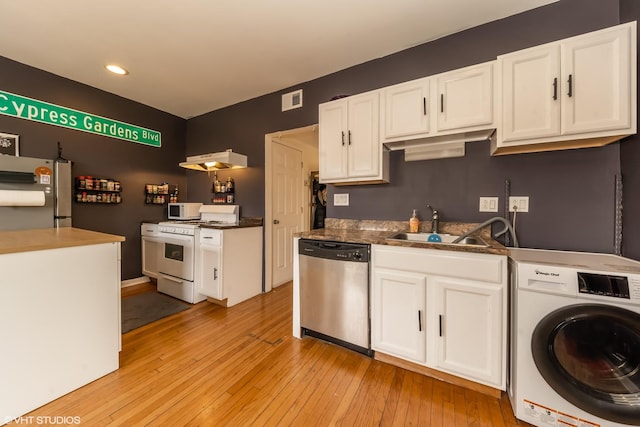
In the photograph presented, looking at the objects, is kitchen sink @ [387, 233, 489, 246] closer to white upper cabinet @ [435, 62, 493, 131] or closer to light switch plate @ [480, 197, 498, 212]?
light switch plate @ [480, 197, 498, 212]

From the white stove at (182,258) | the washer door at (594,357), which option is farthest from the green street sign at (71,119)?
the washer door at (594,357)

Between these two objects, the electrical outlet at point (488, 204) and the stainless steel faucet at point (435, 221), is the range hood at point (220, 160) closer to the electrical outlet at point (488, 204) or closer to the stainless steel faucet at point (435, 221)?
the stainless steel faucet at point (435, 221)

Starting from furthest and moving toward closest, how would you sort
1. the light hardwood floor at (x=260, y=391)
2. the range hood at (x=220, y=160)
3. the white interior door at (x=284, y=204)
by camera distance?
the white interior door at (x=284, y=204) → the range hood at (x=220, y=160) → the light hardwood floor at (x=260, y=391)

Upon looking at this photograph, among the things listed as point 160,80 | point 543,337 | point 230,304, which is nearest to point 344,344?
point 543,337

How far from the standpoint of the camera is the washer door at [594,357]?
1095mm

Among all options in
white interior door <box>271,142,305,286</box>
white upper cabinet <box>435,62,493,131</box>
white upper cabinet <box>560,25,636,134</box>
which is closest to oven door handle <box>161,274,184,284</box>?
white interior door <box>271,142,305,286</box>

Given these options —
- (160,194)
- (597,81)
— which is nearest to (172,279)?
(160,194)

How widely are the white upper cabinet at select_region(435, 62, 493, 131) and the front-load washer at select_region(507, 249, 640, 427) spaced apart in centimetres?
100

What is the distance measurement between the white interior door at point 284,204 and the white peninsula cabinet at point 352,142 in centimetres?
123

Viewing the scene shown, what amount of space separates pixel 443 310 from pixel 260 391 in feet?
4.09

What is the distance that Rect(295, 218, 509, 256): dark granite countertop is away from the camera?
1.49 metres

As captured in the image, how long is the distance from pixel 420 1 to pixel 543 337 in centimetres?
225

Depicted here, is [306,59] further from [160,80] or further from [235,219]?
[235,219]

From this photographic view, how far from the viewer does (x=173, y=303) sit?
2875 millimetres
